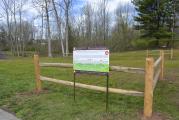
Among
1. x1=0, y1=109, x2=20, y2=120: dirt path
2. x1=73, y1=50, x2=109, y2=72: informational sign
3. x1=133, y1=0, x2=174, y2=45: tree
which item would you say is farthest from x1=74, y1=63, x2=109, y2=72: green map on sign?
x1=133, y1=0, x2=174, y2=45: tree

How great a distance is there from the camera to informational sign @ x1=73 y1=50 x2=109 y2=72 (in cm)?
566

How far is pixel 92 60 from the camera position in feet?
19.4

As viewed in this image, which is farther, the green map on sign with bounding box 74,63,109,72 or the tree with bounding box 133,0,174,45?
the tree with bounding box 133,0,174,45

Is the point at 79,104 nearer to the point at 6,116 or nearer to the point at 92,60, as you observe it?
the point at 92,60

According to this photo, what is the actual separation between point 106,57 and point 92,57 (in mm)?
416

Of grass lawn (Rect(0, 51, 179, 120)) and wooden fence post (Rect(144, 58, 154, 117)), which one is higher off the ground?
wooden fence post (Rect(144, 58, 154, 117))

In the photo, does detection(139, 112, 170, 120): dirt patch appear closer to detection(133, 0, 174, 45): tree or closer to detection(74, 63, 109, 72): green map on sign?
detection(74, 63, 109, 72): green map on sign

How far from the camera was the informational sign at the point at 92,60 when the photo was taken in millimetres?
5663

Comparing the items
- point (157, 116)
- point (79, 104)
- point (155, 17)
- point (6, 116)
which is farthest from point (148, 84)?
point (155, 17)

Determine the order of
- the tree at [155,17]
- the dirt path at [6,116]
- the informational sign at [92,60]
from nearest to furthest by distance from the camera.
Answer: the dirt path at [6,116] → the informational sign at [92,60] → the tree at [155,17]

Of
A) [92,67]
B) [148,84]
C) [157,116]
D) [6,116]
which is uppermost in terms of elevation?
[92,67]

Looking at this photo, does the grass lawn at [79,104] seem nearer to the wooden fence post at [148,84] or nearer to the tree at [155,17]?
the wooden fence post at [148,84]

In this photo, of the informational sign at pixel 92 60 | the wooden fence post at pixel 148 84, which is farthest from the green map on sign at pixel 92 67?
the wooden fence post at pixel 148 84

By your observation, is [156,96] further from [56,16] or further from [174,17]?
[174,17]
